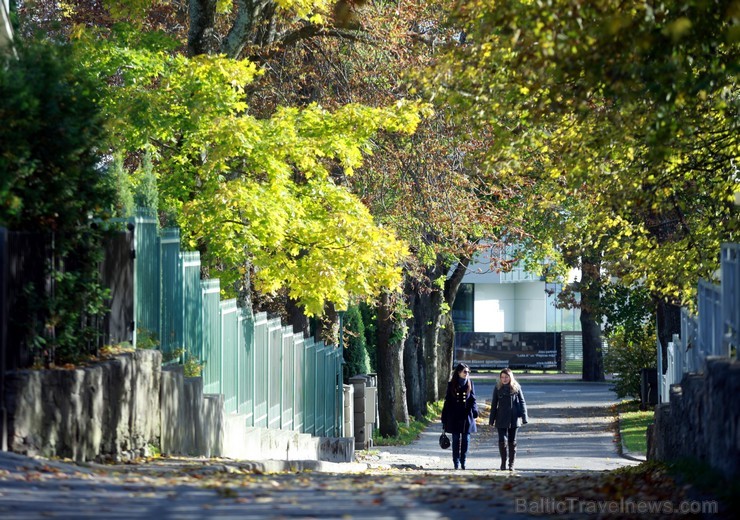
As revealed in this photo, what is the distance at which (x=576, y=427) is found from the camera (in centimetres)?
3256

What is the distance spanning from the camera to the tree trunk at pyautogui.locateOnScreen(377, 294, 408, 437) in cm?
3081

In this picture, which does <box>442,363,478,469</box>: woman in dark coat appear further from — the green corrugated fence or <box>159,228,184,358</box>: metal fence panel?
<box>159,228,184,358</box>: metal fence panel

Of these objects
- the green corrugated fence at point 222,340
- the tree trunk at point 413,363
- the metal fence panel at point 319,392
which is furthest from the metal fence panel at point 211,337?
the tree trunk at point 413,363

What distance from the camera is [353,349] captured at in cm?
2964

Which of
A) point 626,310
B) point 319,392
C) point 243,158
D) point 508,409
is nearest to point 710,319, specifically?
point 243,158

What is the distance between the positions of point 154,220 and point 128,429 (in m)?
2.98

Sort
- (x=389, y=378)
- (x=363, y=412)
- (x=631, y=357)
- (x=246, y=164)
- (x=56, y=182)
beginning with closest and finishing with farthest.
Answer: (x=56, y=182)
(x=246, y=164)
(x=363, y=412)
(x=389, y=378)
(x=631, y=357)

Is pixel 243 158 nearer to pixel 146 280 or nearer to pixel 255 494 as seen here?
pixel 146 280

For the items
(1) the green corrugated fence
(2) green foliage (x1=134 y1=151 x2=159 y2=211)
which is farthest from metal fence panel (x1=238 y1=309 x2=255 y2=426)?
(2) green foliage (x1=134 y1=151 x2=159 y2=211)

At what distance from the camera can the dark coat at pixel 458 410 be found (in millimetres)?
20359

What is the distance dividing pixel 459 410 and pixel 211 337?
6.17 meters

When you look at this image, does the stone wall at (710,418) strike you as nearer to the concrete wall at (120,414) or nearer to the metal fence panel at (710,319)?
the metal fence panel at (710,319)

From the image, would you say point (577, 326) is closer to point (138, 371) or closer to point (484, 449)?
point (484, 449)

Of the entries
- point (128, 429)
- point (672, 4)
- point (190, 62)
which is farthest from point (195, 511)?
point (190, 62)
